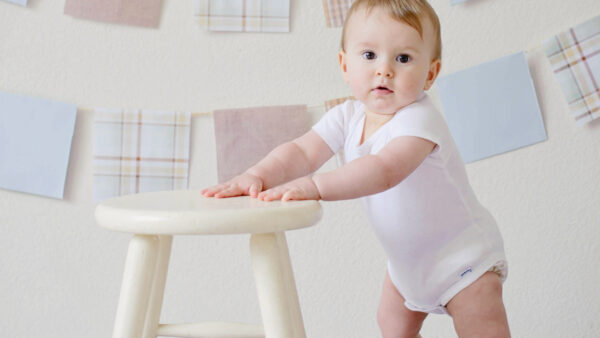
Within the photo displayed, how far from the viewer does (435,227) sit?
953 mm

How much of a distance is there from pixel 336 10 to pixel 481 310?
0.71 m

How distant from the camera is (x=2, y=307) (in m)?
1.48

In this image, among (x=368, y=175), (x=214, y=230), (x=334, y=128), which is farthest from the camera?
(x=334, y=128)

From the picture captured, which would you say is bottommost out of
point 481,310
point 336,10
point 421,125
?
point 481,310

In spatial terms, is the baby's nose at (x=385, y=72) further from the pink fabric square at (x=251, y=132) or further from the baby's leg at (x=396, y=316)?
the pink fabric square at (x=251, y=132)

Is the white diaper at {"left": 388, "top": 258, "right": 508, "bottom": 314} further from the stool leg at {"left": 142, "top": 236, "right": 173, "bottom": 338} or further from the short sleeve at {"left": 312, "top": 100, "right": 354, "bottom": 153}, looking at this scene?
the stool leg at {"left": 142, "top": 236, "right": 173, "bottom": 338}

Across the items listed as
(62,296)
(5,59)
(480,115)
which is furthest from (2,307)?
(480,115)

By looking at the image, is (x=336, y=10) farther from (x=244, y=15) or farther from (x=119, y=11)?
(x=119, y=11)

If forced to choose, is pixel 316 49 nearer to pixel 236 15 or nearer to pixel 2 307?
pixel 236 15

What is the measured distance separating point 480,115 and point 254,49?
1.60 ft

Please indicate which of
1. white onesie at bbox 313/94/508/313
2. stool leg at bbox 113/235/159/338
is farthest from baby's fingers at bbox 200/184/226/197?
white onesie at bbox 313/94/508/313

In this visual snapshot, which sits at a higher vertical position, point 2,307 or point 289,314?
point 2,307

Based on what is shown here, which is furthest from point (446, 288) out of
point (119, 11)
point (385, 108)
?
point (119, 11)

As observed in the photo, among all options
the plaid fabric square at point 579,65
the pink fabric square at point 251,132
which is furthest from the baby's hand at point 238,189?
the plaid fabric square at point 579,65
